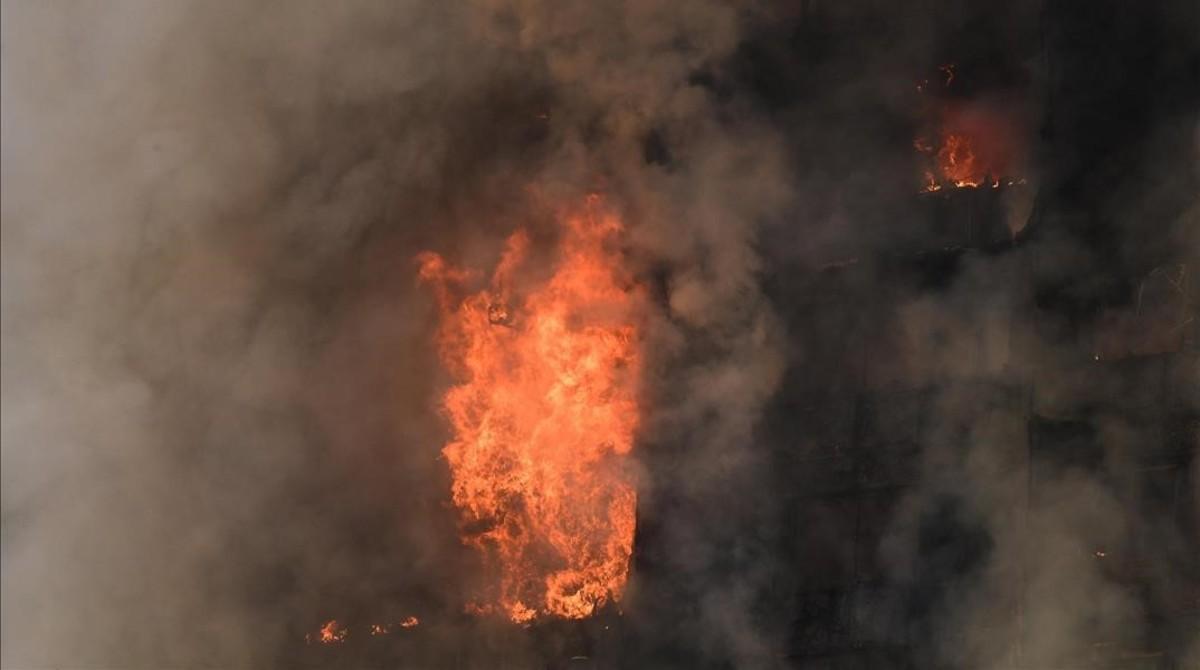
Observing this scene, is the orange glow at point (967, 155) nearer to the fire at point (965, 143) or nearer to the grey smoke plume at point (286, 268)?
the fire at point (965, 143)

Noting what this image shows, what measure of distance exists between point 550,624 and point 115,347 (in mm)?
2223

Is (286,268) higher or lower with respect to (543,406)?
higher

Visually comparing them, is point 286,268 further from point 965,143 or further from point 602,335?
point 965,143

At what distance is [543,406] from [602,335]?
41 cm

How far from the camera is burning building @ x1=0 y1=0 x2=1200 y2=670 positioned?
449cm

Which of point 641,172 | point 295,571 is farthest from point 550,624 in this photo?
point 641,172

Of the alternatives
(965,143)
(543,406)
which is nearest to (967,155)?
(965,143)

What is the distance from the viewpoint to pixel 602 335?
185 inches

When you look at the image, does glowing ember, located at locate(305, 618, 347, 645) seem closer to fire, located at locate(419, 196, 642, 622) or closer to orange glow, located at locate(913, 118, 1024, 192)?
fire, located at locate(419, 196, 642, 622)

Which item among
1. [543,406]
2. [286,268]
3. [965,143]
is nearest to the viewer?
[286,268]

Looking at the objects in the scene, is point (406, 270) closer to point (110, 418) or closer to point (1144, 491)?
point (110, 418)

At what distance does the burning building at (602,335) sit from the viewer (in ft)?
14.7

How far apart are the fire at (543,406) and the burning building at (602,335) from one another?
1 cm

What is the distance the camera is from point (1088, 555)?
200 inches
